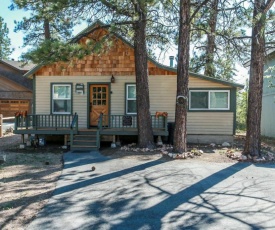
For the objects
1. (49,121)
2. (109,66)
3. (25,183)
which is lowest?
(25,183)

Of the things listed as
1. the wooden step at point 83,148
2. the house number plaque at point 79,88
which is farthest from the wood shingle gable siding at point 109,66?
the wooden step at point 83,148

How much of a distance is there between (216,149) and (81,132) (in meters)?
5.25

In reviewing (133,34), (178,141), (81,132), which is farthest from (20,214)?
(133,34)

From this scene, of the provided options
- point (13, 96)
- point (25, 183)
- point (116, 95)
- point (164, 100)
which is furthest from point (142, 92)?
point (13, 96)

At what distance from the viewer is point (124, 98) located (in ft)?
43.2

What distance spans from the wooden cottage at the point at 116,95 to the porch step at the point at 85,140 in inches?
40.4

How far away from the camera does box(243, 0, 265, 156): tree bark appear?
921cm

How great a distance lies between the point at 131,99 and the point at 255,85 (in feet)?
17.8

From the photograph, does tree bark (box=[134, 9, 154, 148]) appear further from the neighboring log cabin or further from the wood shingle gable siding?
the neighboring log cabin

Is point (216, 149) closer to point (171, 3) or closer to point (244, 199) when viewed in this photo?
point (171, 3)

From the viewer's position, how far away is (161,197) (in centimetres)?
549

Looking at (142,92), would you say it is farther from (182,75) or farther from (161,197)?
(161,197)

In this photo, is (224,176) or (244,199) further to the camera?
(224,176)

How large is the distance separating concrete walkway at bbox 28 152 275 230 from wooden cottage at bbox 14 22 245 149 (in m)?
4.68
